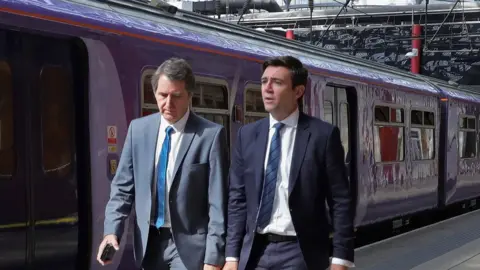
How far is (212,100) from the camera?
7.73m

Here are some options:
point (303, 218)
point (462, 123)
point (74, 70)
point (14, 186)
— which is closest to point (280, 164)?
point (303, 218)

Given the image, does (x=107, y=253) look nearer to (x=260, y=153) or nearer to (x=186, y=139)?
(x=186, y=139)

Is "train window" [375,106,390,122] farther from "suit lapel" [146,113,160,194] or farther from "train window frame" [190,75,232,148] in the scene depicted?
"suit lapel" [146,113,160,194]

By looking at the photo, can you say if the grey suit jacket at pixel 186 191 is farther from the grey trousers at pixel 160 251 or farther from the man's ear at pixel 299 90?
the man's ear at pixel 299 90

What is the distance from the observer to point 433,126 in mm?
15648

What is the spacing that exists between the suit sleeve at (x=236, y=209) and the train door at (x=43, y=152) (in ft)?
5.65

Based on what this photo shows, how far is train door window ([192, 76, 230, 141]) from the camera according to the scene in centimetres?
744

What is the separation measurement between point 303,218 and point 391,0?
133 ft

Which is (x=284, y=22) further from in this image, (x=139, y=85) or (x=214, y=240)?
(x=214, y=240)

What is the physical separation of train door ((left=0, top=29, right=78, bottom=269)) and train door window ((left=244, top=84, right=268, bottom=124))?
278 cm

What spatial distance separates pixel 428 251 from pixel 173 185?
7.60 m

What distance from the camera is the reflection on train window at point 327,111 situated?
10734mm

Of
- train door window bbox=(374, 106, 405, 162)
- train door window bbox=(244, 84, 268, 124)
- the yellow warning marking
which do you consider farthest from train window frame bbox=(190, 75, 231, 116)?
train door window bbox=(374, 106, 405, 162)

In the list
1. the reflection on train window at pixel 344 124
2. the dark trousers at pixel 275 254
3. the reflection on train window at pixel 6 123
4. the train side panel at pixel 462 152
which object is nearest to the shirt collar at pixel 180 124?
the dark trousers at pixel 275 254
